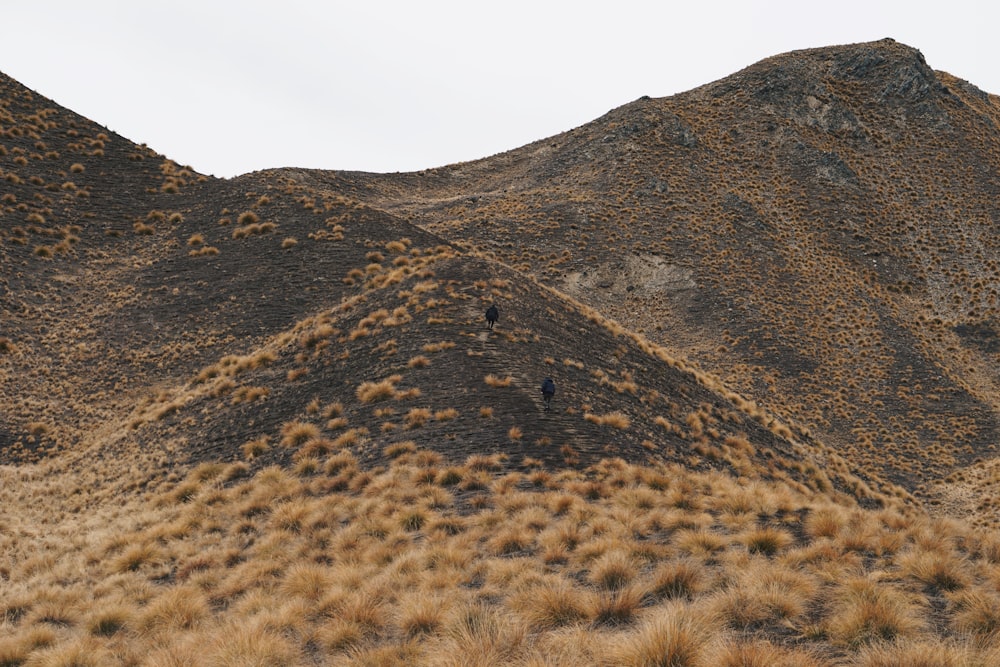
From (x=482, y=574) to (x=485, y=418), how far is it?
316 inches

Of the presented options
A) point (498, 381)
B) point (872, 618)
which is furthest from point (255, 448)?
point (872, 618)

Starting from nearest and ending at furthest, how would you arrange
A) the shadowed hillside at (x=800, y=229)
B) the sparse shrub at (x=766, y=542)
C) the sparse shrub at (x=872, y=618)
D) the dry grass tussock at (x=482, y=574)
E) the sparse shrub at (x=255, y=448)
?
the sparse shrub at (x=872, y=618) < the dry grass tussock at (x=482, y=574) < the sparse shrub at (x=766, y=542) < the sparse shrub at (x=255, y=448) < the shadowed hillside at (x=800, y=229)

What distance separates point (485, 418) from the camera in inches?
741

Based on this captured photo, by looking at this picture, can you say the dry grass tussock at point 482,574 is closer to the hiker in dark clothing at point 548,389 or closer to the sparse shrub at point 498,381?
the hiker in dark clothing at point 548,389

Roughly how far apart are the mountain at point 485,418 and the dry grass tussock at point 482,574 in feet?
0.24

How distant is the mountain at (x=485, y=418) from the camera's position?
912cm

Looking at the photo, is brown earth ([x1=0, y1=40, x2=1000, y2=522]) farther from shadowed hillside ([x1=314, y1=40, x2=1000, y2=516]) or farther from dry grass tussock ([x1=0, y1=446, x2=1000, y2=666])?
dry grass tussock ([x1=0, y1=446, x2=1000, y2=666])

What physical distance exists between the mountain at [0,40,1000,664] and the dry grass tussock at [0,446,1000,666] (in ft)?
0.24

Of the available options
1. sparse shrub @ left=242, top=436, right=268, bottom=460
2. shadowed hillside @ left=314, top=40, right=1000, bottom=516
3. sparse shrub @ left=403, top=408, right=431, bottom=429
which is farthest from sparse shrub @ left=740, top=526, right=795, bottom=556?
shadowed hillside @ left=314, top=40, right=1000, bottom=516

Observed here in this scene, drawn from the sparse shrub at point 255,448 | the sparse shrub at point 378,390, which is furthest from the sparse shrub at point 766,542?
the sparse shrub at point 255,448


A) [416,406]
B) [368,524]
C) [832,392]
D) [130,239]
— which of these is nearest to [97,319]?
[130,239]

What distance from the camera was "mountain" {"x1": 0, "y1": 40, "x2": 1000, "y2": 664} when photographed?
29.9 ft

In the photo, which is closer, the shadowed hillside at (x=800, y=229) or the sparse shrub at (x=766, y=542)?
the sparse shrub at (x=766, y=542)

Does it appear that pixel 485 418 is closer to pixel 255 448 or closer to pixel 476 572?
pixel 255 448
